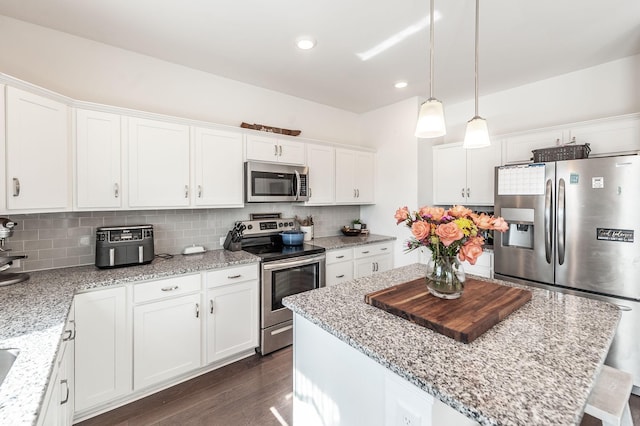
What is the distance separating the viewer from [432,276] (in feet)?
4.79

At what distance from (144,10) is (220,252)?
2.03 m

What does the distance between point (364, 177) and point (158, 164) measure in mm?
2562

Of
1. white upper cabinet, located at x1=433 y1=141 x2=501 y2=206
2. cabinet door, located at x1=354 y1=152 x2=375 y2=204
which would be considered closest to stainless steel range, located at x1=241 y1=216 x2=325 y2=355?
cabinet door, located at x1=354 y1=152 x2=375 y2=204

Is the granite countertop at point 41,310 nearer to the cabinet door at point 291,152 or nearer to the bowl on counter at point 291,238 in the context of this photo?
the bowl on counter at point 291,238

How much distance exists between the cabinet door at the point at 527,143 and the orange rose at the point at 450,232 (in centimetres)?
237

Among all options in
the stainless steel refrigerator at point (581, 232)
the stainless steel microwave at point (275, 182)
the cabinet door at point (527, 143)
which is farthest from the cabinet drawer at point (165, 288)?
the cabinet door at point (527, 143)

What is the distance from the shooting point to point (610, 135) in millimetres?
2543

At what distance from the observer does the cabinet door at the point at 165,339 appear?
2.13 m

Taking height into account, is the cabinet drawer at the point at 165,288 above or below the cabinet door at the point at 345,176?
below

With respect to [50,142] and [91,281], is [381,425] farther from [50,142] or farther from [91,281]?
[50,142]

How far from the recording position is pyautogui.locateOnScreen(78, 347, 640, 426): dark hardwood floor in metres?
1.98

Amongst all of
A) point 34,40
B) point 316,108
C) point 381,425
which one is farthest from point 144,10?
point 381,425

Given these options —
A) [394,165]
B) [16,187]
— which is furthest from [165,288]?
[394,165]

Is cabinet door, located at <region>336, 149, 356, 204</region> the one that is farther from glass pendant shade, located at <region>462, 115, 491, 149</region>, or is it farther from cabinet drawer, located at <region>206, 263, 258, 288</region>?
glass pendant shade, located at <region>462, 115, 491, 149</region>
